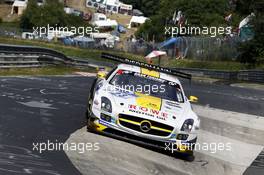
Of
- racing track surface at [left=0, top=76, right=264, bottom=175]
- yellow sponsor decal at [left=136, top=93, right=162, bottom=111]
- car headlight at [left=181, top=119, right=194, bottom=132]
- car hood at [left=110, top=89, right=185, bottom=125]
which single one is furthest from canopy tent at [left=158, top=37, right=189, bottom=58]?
car headlight at [left=181, top=119, right=194, bottom=132]

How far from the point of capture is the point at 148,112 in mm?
9312

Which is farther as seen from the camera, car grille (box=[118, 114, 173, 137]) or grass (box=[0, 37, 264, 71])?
grass (box=[0, 37, 264, 71])

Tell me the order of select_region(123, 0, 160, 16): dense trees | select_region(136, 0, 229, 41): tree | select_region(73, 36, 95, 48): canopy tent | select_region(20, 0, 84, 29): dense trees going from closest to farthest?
select_region(73, 36, 95, 48): canopy tent < select_region(136, 0, 229, 41): tree < select_region(20, 0, 84, 29): dense trees < select_region(123, 0, 160, 16): dense trees

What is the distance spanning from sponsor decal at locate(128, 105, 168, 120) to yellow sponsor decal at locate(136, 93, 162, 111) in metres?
0.09

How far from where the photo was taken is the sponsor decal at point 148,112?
30.5 ft

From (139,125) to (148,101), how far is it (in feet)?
2.21

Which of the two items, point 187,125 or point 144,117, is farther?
point 187,125

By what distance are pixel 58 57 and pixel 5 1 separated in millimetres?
112602

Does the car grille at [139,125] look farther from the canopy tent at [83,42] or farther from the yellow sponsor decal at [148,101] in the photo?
the canopy tent at [83,42]

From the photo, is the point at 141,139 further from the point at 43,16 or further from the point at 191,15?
the point at 43,16

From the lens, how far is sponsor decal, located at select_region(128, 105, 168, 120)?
9281mm

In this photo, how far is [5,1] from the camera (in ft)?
444

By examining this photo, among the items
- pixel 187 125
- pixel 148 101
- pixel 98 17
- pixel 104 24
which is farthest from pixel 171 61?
pixel 98 17

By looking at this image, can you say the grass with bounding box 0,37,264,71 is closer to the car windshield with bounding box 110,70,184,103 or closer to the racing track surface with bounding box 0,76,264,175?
the racing track surface with bounding box 0,76,264,175
